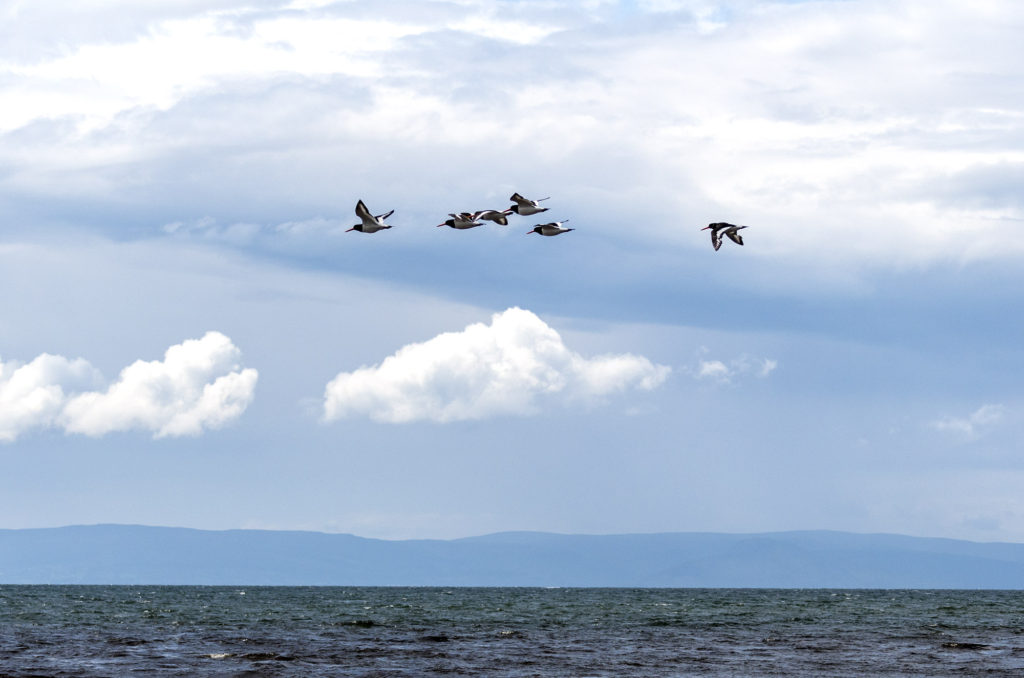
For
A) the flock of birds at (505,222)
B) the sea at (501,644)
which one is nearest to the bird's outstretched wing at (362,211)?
the flock of birds at (505,222)

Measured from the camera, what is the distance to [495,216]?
45.7 metres

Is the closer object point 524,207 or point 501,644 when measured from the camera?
point 524,207

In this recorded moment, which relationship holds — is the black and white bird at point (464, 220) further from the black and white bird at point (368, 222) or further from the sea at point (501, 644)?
the sea at point (501, 644)

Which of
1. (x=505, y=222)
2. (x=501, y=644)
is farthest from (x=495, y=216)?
(x=501, y=644)

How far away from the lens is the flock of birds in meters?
45.0

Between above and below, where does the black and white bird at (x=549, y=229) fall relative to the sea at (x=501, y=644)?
above

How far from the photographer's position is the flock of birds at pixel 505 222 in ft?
148

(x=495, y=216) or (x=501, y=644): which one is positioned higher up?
(x=495, y=216)

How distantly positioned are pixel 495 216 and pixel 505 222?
3.32ft

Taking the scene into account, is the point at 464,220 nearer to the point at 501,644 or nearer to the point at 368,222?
the point at 368,222

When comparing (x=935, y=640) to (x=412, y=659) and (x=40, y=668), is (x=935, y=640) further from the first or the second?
(x=40, y=668)

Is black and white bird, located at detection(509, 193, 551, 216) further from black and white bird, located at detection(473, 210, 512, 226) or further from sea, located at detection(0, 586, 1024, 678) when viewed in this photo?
sea, located at detection(0, 586, 1024, 678)

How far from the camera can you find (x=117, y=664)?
50531 millimetres

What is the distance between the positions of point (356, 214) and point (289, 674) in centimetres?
1632
